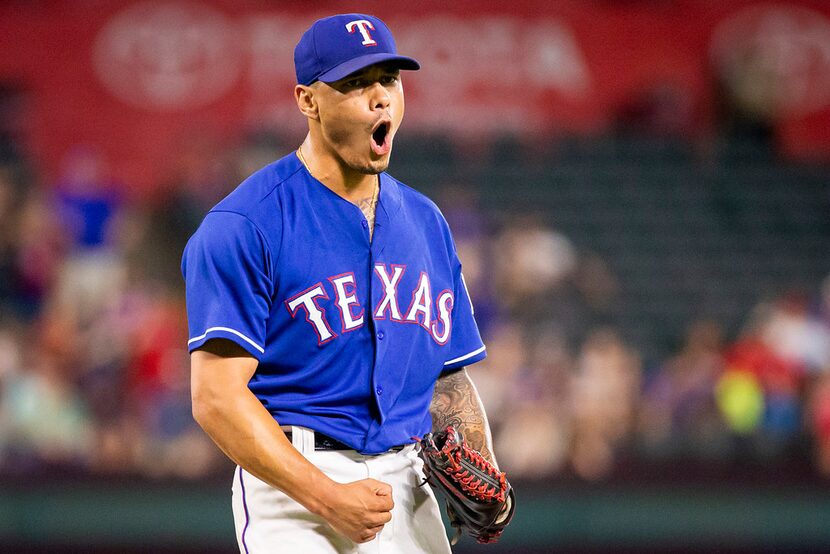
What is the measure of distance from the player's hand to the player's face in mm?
801

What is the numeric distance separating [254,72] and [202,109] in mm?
740

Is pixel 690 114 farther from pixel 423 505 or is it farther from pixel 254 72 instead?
pixel 423 505

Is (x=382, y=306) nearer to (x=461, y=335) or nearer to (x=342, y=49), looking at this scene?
(x=461, y=335)

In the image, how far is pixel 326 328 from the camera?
9.80 ft

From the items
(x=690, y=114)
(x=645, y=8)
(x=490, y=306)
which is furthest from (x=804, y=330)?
(x=645, y=8)

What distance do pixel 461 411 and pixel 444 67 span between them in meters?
10.6

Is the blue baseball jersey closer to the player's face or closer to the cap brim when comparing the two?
the player's face

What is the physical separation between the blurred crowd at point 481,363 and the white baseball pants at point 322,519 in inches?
151

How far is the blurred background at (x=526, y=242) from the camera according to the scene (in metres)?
6.98

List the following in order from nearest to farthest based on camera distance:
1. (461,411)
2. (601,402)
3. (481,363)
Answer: (461,411), (601,402), (481,363)

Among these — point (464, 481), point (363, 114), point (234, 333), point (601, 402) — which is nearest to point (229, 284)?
point (234, 333)

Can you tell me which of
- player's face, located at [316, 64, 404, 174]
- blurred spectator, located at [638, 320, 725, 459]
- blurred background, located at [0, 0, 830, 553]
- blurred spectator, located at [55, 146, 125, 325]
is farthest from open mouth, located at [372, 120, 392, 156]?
blurred spectator, located at [55, 146, 125, 325]

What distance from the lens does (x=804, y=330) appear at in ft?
31.2

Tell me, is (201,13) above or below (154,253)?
above
